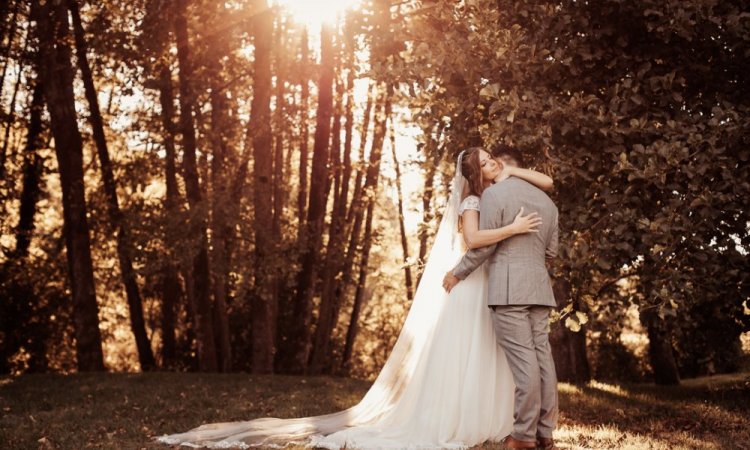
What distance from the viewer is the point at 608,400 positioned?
395 inches

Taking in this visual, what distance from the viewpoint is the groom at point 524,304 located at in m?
5.68

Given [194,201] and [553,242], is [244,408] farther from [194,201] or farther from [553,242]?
[194,201]

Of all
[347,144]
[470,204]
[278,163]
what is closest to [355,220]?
[347,144]

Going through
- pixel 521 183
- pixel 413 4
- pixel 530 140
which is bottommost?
pixel 521 183

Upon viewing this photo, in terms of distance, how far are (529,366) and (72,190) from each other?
1188 centimetres

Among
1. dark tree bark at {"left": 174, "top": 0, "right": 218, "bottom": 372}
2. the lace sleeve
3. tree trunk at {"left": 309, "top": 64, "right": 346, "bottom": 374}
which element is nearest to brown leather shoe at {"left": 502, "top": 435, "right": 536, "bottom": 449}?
the lace sleeve

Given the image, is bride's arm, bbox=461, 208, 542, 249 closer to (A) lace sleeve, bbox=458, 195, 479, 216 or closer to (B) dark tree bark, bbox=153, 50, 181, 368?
(A) lace sleeve, bbox=458, 195, 479, 216

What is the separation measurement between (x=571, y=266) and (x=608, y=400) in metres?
3.56

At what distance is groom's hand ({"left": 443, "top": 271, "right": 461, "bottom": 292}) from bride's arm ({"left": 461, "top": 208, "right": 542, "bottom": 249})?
501 millimetres

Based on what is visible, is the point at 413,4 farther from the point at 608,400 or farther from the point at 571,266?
the point at 608,400

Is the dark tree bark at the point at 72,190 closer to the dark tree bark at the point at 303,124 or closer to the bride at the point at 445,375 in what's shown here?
the dark tree bark at the point at 303,124

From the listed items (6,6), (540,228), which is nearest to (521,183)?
(540,228)

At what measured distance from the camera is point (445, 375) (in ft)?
21.0

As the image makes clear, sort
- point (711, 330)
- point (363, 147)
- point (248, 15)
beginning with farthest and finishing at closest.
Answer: point (363, 147) < point (248, 15) < point (711, 330)
